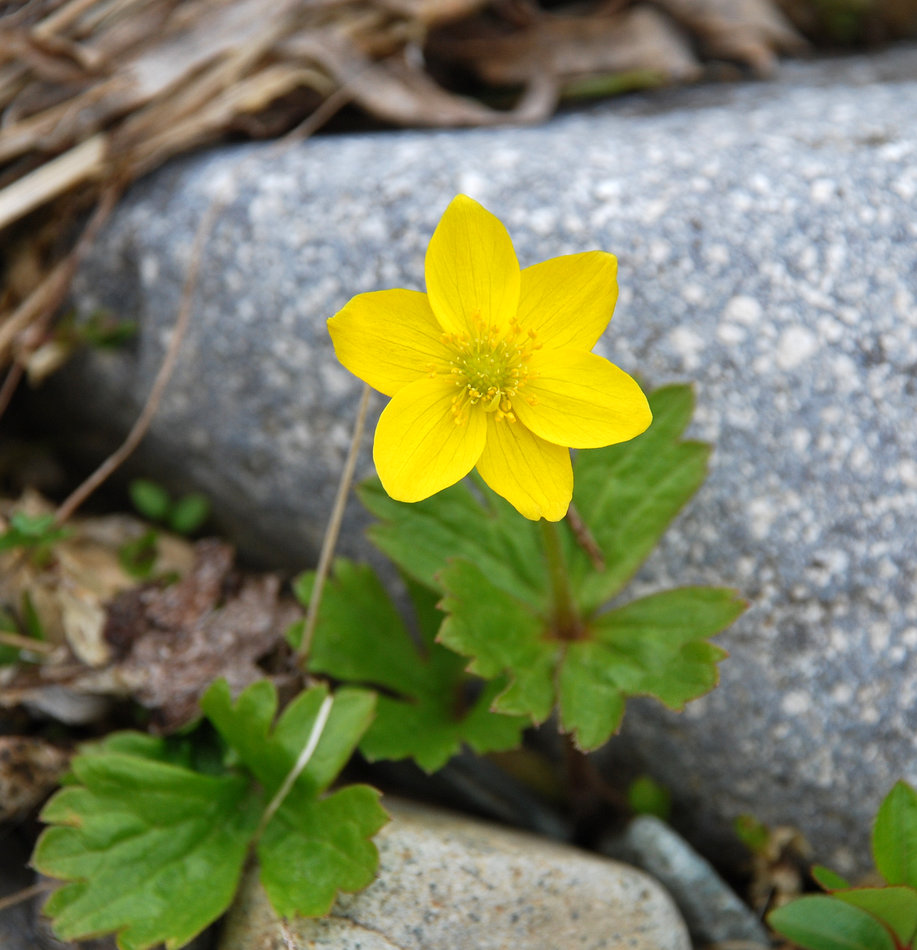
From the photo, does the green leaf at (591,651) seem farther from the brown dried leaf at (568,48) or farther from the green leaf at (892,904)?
the brown dried leaf at (568,48)

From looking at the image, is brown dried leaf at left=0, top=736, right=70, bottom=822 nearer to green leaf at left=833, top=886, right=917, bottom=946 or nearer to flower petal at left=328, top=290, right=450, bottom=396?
flower petal at left=328, top=290, right=450, bottom=396

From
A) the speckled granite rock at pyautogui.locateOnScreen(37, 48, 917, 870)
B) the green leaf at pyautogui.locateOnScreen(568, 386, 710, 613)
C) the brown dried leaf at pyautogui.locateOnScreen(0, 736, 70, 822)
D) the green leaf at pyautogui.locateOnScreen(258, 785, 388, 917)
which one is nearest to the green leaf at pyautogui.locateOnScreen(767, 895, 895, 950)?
the speckled granite rock at pyautogui.locateOnScreen(37, 48, 917, 870)

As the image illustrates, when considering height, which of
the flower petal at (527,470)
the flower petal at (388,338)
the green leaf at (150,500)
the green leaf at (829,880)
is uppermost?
the flower petal at (388,338)

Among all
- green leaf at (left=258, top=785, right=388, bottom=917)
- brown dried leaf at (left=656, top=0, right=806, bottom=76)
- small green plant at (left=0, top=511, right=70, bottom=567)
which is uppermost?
brown dried leaf at (left=656, top=0, right=806, bottom=76)

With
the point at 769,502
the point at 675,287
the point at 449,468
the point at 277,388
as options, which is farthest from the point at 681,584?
the point at 277,388

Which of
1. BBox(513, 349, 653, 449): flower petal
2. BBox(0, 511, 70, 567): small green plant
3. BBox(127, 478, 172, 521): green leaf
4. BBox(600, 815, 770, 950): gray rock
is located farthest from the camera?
BBox(127, 478, 172, 521): green leaf

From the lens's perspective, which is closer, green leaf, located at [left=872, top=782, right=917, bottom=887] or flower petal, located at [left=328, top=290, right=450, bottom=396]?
flower petal, located at [left=328, top=290, right=450, bottom=396]

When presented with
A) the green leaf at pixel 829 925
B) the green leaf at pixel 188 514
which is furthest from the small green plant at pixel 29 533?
the green leaf at pixel 829 925

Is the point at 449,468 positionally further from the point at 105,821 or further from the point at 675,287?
the point at 105,821
